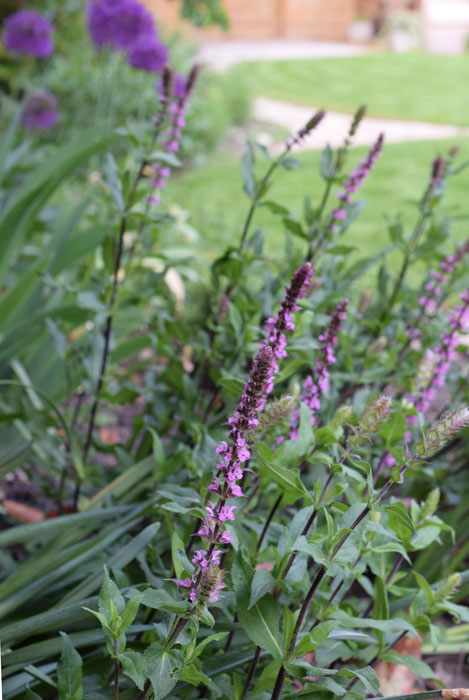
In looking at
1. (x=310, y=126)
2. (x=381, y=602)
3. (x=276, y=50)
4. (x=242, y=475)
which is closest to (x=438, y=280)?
(x=310, y=126)

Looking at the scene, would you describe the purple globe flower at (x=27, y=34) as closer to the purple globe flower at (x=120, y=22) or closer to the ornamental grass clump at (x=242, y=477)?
the purple globe flower at (x=120, y=22)

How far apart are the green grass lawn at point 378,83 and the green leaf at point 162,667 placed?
7528mm

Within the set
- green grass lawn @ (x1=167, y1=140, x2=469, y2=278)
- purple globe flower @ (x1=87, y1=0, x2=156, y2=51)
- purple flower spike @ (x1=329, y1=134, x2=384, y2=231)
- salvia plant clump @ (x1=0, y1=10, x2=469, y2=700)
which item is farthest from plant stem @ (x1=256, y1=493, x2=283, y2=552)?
green grass lawn @ (x1=167, y1=140, x2=469, y2=278)

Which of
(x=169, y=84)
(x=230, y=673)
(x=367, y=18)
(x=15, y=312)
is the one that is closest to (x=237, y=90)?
(x=15, y=312)

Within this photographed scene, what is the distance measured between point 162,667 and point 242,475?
23 cm

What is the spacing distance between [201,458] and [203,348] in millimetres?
365

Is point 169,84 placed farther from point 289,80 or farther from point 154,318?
point 289,80

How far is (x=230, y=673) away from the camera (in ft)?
3.61

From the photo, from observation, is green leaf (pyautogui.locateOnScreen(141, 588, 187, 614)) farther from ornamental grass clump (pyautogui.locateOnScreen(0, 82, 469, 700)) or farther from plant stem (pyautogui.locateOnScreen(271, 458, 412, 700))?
plant stem (pyautogui.locateOnScreen(271, 458, 412, 700))

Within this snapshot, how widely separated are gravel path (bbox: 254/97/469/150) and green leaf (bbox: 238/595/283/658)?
6.21 meters

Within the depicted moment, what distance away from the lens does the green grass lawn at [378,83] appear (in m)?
8.41

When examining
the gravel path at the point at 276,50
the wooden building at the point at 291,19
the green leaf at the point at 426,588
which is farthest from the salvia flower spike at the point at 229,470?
the wooden building at the point at 291,19

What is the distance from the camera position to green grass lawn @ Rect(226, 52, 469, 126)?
27.6ft

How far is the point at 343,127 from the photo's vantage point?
25.0 feet
